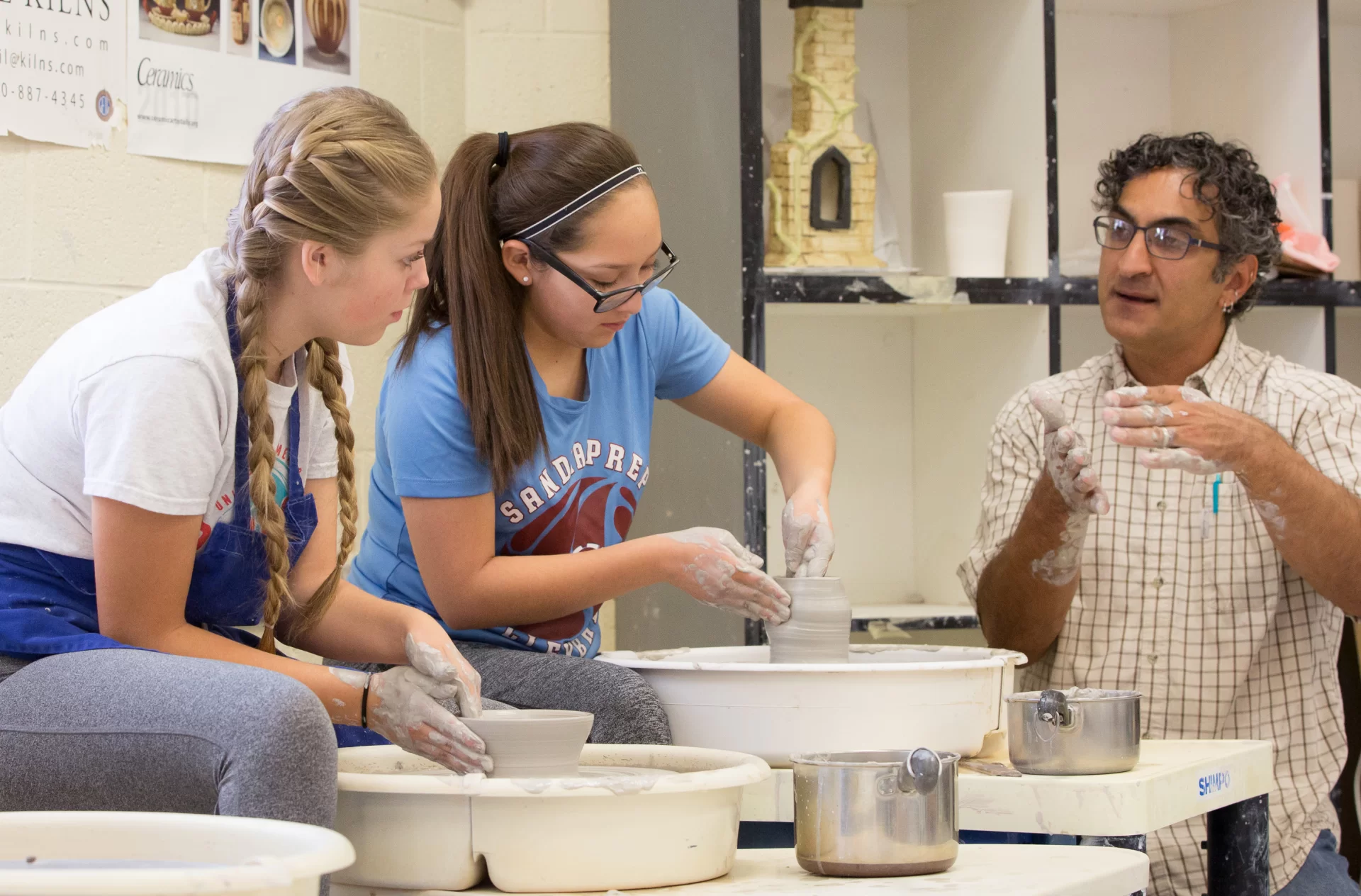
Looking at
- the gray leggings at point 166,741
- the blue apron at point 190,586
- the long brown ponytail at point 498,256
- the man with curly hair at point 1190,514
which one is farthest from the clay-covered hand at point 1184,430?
the gray leggings at point 166,741

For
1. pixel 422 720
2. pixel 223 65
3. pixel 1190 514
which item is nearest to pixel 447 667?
pixel 422 720

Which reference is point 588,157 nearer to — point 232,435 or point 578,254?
point 578,254

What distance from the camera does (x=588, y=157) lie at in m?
1.78

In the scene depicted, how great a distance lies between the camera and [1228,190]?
7.26 feet

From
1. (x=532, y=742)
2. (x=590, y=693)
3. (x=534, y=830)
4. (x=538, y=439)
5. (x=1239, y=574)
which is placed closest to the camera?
(x=534, y=830)

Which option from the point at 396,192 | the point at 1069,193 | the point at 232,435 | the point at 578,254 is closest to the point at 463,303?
the point at 578,254

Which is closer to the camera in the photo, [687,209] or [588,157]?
[588,157]

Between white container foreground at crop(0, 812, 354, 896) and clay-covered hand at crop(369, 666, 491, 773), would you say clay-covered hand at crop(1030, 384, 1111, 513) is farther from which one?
white container foreground at crop(0, 812, 354, 896)

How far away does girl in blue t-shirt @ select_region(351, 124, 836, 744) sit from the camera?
1649mm

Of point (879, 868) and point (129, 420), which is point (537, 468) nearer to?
point (129, 420)

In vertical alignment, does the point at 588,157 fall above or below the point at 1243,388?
above

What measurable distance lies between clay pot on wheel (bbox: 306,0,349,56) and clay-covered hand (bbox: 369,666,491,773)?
154cm

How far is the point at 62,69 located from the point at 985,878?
182 centimetres

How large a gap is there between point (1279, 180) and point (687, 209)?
3.87 ft
